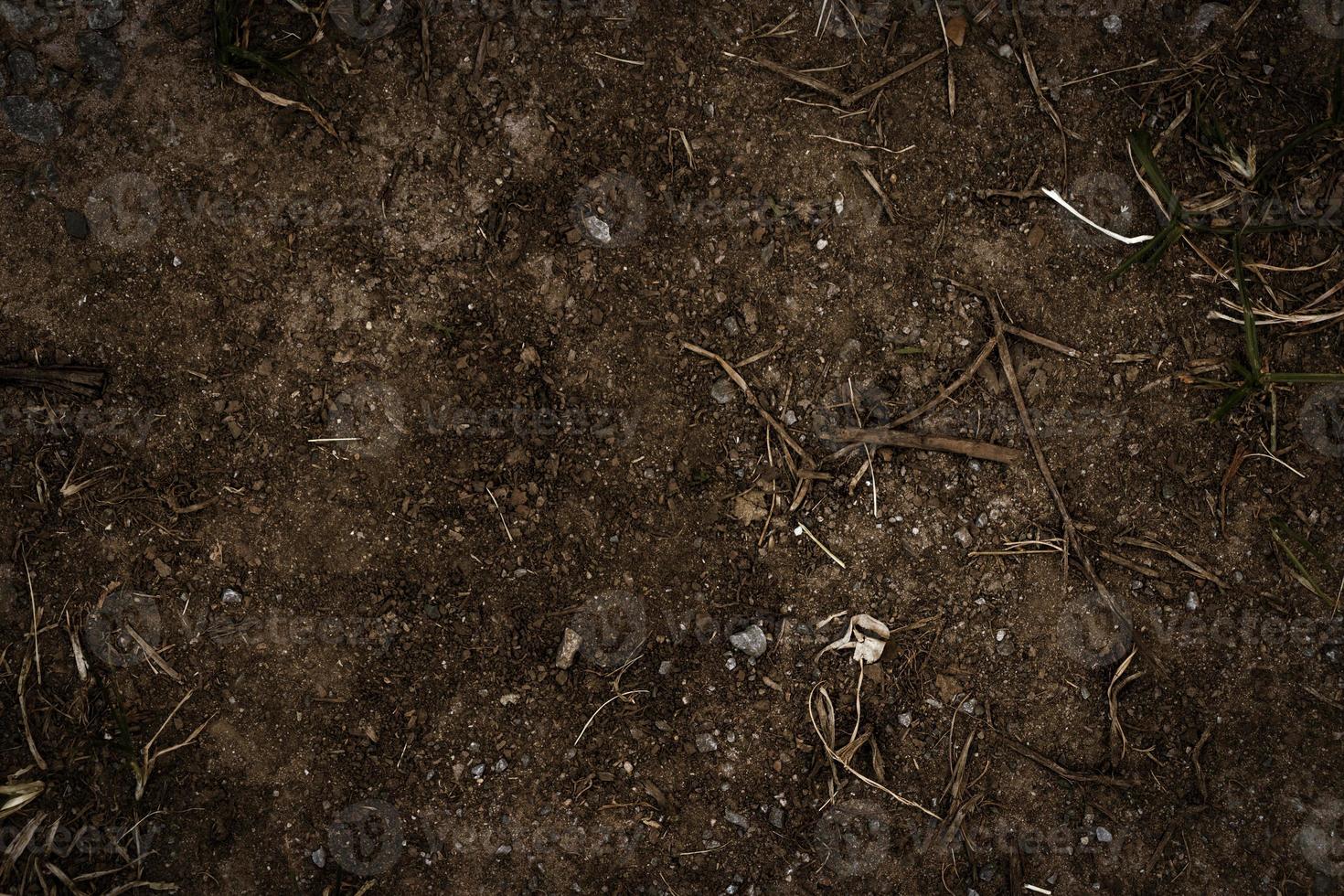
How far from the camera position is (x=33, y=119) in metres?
2.52

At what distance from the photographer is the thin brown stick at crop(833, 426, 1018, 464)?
8.38ft

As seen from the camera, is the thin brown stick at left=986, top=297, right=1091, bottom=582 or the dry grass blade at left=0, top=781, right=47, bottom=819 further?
the thin brown stick at left=986, top=297, right=1091, bottom=582

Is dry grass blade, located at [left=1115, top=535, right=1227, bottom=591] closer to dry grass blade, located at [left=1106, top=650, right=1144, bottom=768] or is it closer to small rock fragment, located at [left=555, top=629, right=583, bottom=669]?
dry grass blade, located at [left=1106, top=650, right=1144, bottom=768]

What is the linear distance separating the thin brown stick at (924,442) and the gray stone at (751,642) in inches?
27.4

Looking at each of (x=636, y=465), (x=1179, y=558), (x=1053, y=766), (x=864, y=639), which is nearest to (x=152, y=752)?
(x=636, y=465)

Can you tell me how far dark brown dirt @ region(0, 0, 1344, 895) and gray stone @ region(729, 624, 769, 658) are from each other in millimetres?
64

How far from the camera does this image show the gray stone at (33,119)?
252 centimetres

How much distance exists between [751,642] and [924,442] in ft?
2.87

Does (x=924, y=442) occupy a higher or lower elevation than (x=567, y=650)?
higher

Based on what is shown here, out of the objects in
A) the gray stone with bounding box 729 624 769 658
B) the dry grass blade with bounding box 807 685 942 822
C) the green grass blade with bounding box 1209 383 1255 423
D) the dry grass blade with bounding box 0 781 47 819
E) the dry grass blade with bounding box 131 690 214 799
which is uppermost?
the green grass blade with bounding box 1209 383 1255 423

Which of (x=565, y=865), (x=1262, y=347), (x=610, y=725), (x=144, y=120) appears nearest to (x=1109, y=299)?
(x=1262, y=347)

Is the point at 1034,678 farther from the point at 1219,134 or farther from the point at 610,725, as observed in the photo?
the point at 1219,134

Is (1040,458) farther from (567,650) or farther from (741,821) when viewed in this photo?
(567,650)

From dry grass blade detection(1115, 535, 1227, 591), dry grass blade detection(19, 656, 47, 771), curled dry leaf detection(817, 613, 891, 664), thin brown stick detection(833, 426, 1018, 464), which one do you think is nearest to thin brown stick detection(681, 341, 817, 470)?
thin brown stick detection(833, 426, 1018, 464)
